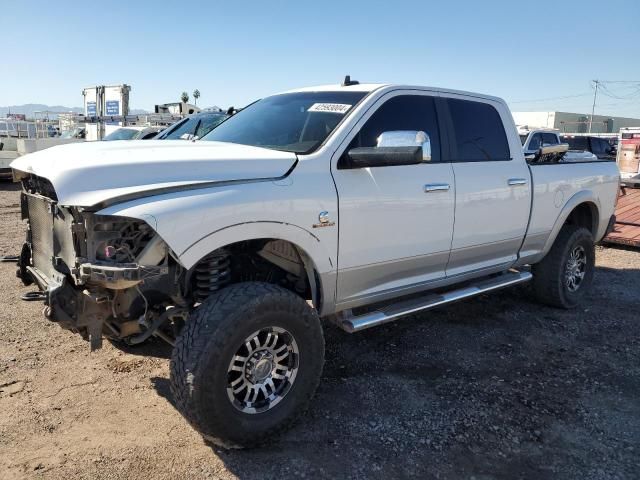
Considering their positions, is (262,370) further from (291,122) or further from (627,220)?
(627,220)

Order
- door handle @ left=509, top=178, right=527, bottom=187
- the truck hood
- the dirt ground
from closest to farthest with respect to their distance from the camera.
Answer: the truck hood
the dirt ground
door handle @ left=509, top=178, right=527, bottom=187

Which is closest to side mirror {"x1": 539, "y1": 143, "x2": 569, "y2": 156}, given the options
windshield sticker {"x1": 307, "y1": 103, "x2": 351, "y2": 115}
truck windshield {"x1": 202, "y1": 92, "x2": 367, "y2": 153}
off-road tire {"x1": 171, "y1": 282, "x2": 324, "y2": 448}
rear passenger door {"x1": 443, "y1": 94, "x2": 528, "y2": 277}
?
rear passenger door {"x1": 443, "y1": 94, "x2": 528, "y2": 277}

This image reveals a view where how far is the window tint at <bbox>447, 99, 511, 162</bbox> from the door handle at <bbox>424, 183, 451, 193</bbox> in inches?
14.8

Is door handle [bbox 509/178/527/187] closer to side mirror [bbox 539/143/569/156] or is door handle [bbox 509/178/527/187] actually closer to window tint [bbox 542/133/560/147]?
side mirror [bbox 539/143/569/156]

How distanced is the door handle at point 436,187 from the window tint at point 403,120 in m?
0.23

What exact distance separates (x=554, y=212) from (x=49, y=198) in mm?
4476

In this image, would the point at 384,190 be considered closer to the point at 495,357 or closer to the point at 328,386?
the point at 328,386

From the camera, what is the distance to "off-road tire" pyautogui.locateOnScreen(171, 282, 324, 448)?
2773mm

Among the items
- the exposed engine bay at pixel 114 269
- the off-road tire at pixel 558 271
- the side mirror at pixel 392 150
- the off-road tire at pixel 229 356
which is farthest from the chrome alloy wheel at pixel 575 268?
the off-road tire at pixel 229 356

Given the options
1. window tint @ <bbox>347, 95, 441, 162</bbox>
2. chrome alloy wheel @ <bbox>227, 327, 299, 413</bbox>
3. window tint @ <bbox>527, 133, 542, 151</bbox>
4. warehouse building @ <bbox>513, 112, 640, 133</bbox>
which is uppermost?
warehouse building @ <bbox>513, 112, 640, 133</bbox>

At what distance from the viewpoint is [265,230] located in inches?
Answer: 120

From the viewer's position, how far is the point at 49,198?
3.08 m

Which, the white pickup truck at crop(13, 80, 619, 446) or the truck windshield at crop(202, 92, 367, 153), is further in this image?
the truck windshield at crop(202, 92, 367, 153)

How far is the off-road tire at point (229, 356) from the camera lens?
2773mm
